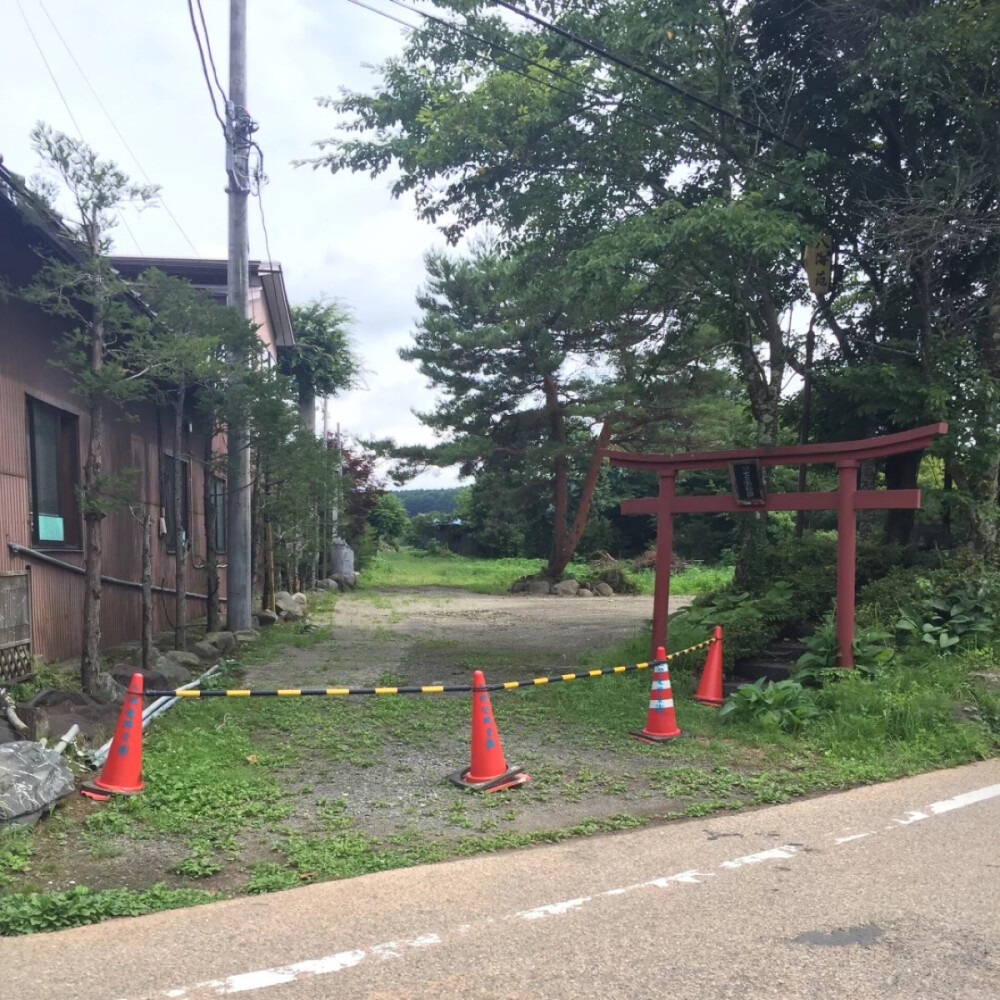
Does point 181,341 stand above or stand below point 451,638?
above

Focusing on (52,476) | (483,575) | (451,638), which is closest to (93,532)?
(52,476)

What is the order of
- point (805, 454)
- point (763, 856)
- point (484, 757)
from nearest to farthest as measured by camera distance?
1. point (763, 856)
2. point (484, 757)
3. point (805, 454)

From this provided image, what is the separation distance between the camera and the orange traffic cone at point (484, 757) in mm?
6305

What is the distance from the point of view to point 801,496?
1000cm

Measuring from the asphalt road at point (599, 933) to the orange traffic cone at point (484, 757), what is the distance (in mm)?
1157

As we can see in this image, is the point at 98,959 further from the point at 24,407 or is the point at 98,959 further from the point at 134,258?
the point at 134,258

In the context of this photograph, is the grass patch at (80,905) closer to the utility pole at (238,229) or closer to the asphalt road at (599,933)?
the asphalt road at (599,933)

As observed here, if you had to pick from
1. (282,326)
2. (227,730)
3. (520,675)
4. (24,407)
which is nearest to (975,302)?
(520,675)

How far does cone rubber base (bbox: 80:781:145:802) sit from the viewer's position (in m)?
5.76

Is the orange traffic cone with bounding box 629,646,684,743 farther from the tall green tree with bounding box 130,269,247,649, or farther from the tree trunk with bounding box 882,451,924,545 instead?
the tree trunk with bounding box 882,451,924,545

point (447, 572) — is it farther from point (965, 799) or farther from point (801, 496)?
point (965, 799)

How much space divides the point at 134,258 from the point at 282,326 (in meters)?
7.82

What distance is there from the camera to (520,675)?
36.0ft

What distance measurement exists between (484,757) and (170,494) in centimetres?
908
